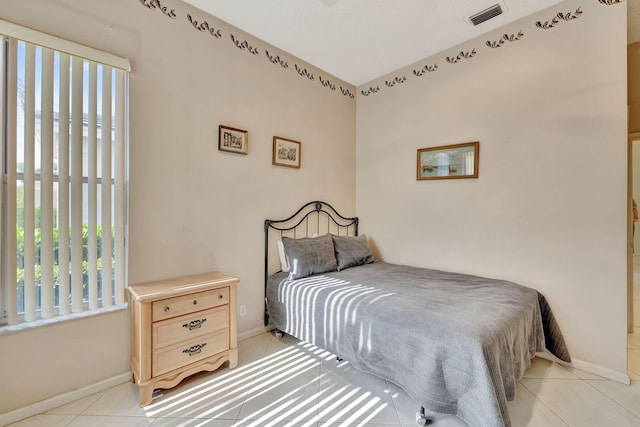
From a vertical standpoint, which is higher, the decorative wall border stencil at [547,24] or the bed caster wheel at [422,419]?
the decorative wall border stencil at [547,24]

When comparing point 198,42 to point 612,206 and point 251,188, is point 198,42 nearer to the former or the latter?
point 251,188

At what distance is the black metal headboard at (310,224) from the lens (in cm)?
273

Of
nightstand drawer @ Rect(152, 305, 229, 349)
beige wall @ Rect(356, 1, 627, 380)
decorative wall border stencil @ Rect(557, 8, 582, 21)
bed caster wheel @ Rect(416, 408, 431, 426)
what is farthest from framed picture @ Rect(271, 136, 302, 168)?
decorative wall border stencil @ Rect(557, 8, 582, 21)

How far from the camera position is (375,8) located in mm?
2195

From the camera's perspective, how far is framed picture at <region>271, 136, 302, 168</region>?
109 inches

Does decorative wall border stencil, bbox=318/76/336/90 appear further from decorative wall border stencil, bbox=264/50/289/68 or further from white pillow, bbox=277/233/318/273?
white pillow, bbox=277/233/318/273

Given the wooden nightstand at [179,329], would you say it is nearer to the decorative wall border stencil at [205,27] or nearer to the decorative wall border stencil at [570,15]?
the decorative wall border stencil at [205,27]

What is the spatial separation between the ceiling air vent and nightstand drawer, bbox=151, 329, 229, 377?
323 cm

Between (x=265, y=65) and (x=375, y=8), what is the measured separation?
3.63 ft

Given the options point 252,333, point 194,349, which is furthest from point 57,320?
point 252,333

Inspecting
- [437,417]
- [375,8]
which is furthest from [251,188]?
[437,417]

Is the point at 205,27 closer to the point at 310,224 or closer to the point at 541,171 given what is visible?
the point at 310,224

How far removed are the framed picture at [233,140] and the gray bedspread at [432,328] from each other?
125cm

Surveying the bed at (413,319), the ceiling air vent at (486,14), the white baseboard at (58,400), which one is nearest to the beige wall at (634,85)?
the ceiling air vent at (486,14)
